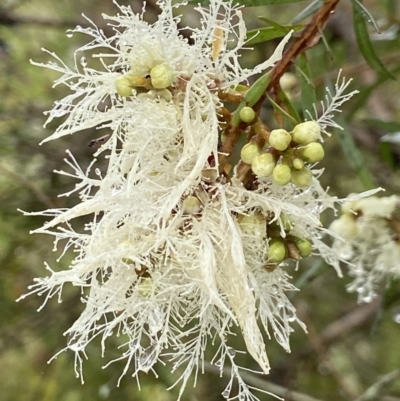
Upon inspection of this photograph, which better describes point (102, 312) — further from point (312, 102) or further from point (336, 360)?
point (336, 360)

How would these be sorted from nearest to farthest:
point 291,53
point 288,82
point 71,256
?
point 291,53 → point 288,82 → point 71,256

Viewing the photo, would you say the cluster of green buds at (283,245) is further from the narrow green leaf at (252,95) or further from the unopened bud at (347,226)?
the unopened bud at (347,226)

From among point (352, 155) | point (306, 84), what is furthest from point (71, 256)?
point (306, 84)

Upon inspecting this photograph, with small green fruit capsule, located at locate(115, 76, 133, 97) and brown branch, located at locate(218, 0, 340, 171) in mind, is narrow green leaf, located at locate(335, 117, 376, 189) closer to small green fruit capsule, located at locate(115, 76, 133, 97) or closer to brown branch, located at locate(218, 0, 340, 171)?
brown branch, located at locate(218, 0, 340, 171)

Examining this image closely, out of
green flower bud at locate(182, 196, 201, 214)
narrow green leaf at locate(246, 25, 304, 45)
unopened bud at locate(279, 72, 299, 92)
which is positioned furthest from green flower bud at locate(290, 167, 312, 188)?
unopened bud at locate(279, 72, 299, 92)

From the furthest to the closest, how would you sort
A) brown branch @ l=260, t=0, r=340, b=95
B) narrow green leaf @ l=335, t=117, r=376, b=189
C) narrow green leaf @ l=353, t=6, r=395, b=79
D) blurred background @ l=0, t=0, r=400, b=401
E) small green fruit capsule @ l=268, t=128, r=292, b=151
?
blurred background @ l=0, t=0, r=400, b=401
narrow green leaf @ l=335, t=117, r=376, b=189
narrow green leaf @ l=353, t=6, r=395, b=79
brown branch @ l=260, t=0, r=340, b=95
small green fruit capsule @ l=268, t=128, r=292, b=151

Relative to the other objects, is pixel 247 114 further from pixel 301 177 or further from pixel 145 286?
pixel 145 286

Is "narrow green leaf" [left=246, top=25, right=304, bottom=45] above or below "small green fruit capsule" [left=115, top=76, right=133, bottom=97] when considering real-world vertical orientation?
below
